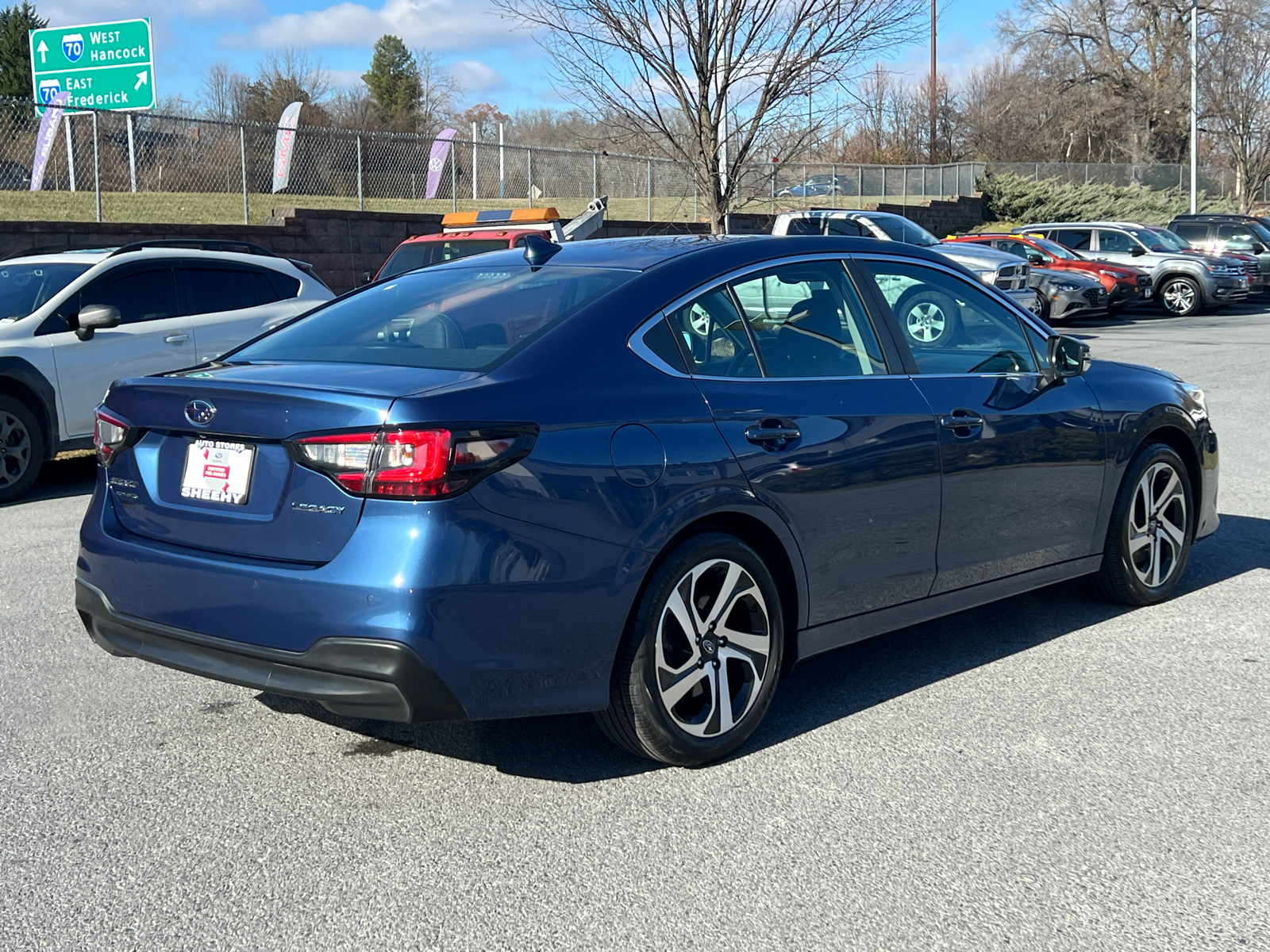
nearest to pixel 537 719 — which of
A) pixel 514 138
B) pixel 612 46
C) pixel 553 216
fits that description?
pixel 553 216

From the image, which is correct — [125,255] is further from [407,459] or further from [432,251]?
[407,459]

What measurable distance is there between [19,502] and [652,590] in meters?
6.65

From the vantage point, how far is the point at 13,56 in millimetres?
47250

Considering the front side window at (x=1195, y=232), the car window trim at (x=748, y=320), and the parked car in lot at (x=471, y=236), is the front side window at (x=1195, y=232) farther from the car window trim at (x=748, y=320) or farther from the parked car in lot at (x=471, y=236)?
the car window trim at (x=748, y=320)

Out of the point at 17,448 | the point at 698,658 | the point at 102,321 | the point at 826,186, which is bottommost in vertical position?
the point at 698,658

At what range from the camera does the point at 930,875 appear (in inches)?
133

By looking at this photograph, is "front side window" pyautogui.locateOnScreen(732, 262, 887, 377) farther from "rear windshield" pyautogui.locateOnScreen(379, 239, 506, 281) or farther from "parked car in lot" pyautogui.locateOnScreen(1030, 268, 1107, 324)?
"parked car in lot" pyautogui.locateOnScreen(1030, 268, 1107, 324)

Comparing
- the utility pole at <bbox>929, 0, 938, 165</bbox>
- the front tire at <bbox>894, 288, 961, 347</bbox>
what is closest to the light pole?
the utility pole at <bbox>929, 0, 938, 165</bbox>

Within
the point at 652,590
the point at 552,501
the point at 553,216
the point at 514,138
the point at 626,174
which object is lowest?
the point at 652,590

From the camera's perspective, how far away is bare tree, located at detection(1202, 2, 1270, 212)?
46.9m

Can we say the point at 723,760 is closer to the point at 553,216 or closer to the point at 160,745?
the point at 160,745

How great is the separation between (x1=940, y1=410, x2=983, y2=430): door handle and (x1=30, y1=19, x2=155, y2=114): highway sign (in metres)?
30.0

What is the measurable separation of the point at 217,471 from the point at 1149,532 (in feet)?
13.5

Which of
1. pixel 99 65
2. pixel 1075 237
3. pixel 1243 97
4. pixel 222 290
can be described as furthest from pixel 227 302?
pixel 1243 97
